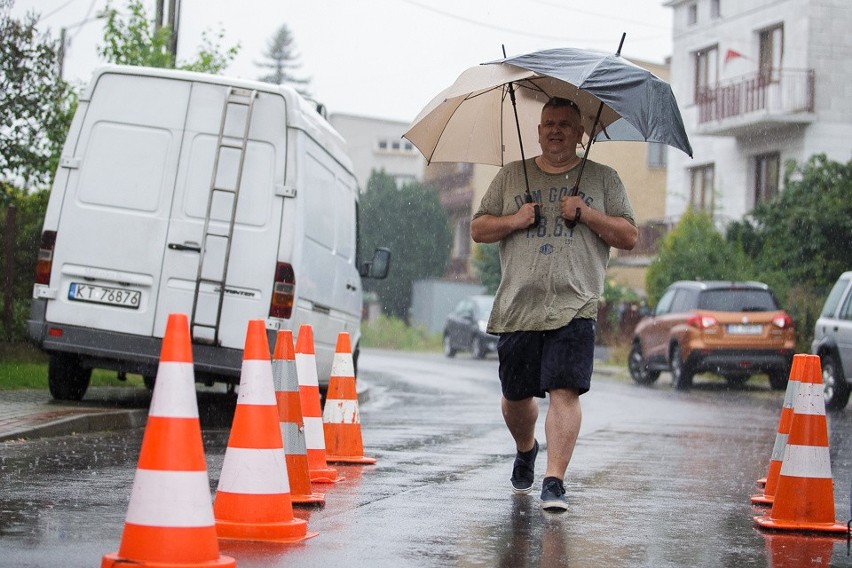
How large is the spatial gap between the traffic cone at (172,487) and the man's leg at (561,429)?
2.46 meters

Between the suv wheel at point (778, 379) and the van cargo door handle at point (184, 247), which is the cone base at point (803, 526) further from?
the suv wheel at point (778, 379)

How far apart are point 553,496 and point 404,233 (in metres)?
61.2

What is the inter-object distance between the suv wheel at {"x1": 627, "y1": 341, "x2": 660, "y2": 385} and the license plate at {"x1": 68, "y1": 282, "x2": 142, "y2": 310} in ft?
48.6

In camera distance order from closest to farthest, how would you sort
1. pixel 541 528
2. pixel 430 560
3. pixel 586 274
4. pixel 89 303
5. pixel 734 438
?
pixel 430 560 < pixel 541 528 < pixel 586 274 < pixel 89 303 < pixel 734 438

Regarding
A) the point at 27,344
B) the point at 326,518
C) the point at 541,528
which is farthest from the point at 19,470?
→ the point at 27,344

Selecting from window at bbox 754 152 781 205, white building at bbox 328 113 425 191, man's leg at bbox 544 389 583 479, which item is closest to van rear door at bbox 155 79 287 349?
man's leg at bbox 544 389 583 479

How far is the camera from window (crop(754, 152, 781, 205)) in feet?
123

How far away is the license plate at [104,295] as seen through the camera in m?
11.6

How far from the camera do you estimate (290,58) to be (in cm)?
8975

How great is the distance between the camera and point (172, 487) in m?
4.75

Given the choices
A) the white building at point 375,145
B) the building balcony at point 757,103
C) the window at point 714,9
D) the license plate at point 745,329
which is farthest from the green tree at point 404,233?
the license plate at point 745,329

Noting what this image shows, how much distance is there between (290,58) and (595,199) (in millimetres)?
84072

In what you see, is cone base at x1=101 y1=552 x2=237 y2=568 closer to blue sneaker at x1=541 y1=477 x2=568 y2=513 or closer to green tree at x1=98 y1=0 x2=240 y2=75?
blue sneaker at x1=541 y1=477 x2=568 y2=513

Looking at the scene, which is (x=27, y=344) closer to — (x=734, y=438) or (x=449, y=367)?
(x=734, y=438)
